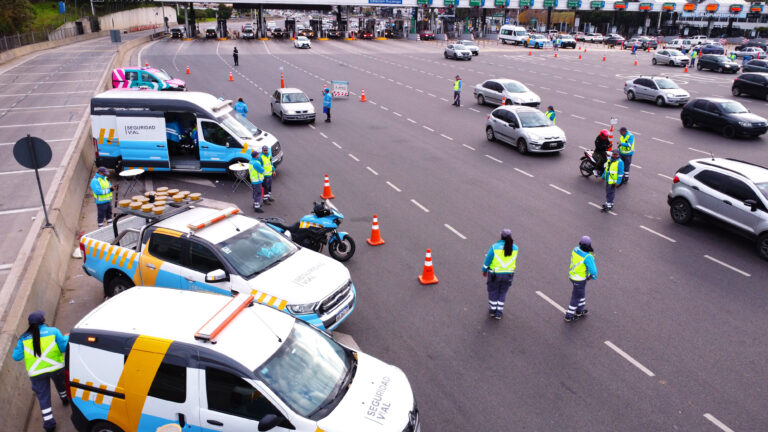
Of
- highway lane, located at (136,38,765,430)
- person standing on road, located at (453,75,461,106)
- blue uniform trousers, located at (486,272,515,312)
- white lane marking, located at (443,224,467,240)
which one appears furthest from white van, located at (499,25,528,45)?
blue uniform trousers, located at (486,272,515,312)

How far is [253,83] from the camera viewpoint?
36125 mm

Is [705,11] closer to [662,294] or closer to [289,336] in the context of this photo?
[662,294]

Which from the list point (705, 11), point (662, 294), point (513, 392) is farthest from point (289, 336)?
point (705, 11)

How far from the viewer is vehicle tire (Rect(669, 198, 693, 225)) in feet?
43.8

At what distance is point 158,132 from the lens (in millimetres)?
16312

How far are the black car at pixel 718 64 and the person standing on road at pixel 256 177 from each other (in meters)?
43.0

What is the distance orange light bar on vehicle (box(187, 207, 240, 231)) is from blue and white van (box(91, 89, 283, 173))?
7417mm

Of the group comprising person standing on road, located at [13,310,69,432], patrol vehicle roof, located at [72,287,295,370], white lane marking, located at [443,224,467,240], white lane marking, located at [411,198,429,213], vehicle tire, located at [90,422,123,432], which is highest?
patrol vehicle roof, located at [72,287,295,370]

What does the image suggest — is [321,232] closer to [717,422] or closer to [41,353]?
[41,353]

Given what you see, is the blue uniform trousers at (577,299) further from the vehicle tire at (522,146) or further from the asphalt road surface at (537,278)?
the vehicle tire at (522,146)

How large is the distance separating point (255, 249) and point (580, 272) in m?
5.39

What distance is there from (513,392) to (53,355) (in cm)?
591

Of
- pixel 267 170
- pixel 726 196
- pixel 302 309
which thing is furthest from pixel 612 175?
pixel 302 309

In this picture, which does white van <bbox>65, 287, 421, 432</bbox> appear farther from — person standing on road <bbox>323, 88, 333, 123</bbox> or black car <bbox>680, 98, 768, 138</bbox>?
black car <bbox>680, 98, 768, 138</bbox>
